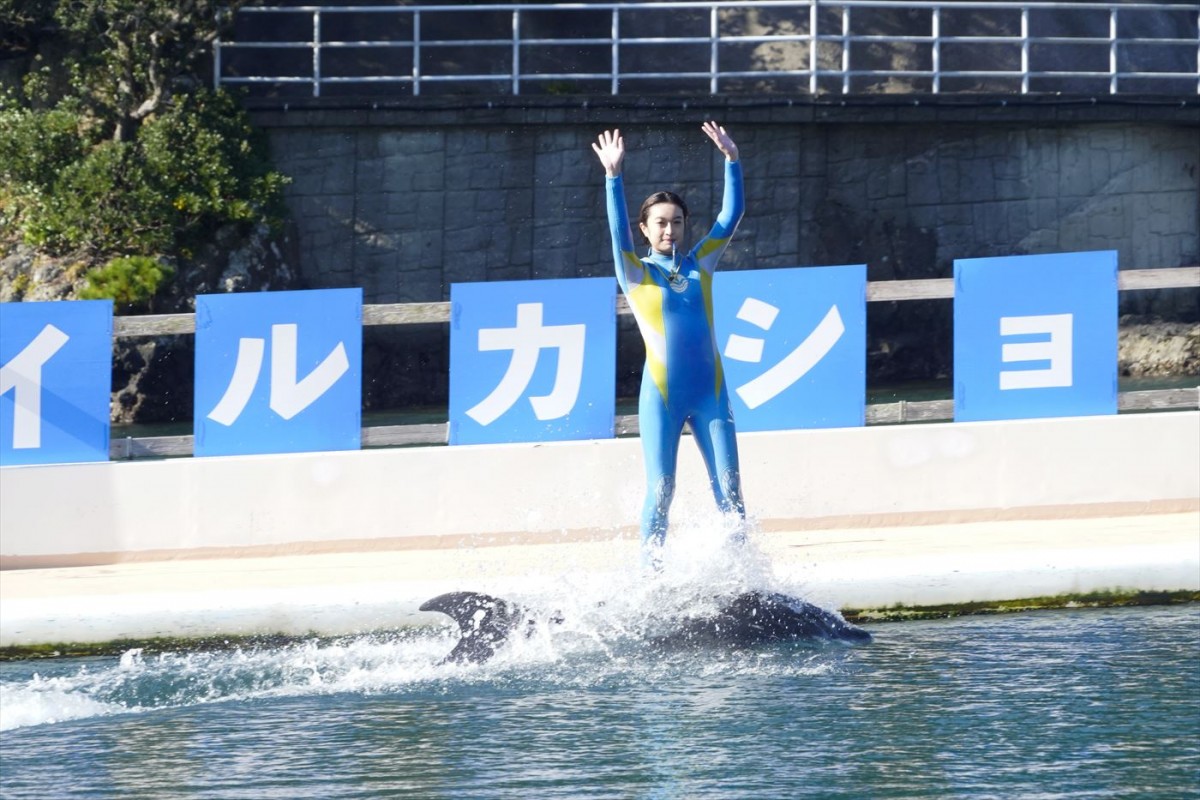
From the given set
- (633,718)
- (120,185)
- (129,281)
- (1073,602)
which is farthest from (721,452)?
(120,185)

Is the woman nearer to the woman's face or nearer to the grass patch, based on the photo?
the woman's face

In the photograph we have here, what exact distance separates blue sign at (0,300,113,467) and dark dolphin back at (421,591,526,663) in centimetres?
299

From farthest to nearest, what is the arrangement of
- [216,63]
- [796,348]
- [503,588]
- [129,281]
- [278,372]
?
[216,63]
[129,281]
[796,348]
[278,372]
[503,588]

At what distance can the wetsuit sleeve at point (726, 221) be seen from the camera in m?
7.38

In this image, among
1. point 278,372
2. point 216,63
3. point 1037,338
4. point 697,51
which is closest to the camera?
point 278,372

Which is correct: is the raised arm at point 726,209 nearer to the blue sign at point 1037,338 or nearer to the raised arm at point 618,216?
the raised arm at point 618,216

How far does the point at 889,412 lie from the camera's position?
9.56m

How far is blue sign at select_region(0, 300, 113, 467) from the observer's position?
29.1 ft

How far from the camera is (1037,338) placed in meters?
9.53

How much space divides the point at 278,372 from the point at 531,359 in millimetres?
1367

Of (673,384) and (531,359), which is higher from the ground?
(531,359)

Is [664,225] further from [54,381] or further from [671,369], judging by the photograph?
[54,381]

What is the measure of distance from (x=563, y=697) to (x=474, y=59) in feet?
73.7

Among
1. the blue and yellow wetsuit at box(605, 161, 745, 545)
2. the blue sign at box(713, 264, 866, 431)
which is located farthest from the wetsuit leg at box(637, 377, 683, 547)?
the blue sign at box(713, 264, 866, 431)
